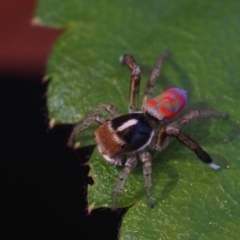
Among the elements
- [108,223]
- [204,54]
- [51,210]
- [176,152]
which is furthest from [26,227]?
[204,54]

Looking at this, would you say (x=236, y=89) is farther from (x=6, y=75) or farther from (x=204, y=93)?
(x=6, y=75)

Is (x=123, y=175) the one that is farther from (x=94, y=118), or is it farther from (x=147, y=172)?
(x=94, y=118)

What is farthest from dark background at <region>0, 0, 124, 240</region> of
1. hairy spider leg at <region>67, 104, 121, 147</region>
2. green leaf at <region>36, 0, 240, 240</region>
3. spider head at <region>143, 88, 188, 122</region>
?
spider head at <region>143, 88, 188, 122</region>

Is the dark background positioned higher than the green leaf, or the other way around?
the green leaf

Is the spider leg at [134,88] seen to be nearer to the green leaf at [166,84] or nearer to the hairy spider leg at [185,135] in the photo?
the green leaf at [166,84]

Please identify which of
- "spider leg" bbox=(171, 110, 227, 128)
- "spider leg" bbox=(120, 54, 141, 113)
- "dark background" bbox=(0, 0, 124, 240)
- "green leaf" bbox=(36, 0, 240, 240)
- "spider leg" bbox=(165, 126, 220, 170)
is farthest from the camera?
"dark background" bbox=(0, 0, 124, 240)

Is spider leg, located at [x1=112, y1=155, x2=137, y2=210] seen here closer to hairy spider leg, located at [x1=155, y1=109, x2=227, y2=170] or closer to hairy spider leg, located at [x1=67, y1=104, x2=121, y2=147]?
hairy spider leg, located at [x1=155, y1=109, x2=227, y2=170]

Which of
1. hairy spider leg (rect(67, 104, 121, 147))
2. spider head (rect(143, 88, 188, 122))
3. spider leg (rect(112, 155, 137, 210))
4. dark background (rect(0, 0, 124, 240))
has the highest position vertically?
spider head (rect(143, 88, 188, 122))

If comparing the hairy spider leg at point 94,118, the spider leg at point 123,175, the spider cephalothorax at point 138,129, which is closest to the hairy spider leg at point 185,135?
the spider cephalothorax at point 138,129
